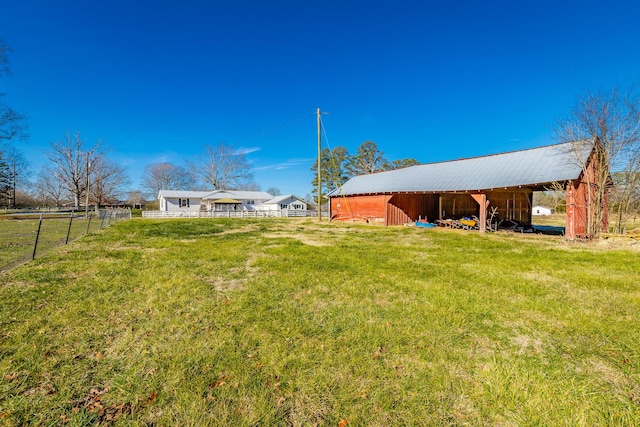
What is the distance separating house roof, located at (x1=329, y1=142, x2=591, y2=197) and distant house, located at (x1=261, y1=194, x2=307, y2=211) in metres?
22.8

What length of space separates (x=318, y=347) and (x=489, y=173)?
16.1m

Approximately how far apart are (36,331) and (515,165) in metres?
18.7

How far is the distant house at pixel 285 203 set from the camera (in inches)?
1756

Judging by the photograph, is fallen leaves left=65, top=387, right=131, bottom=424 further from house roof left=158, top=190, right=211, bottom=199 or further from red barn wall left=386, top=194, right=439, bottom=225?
house roof left=158, top=190, right=211, bottom=199

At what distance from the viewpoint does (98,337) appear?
11.2 ft

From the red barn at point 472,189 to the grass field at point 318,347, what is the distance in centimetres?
756

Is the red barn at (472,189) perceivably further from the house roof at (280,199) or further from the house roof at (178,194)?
the house roof at (178,194)

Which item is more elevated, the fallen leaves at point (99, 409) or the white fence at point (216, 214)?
the white fence at point (216, 214)

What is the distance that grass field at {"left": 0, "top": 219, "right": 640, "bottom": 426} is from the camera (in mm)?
2283

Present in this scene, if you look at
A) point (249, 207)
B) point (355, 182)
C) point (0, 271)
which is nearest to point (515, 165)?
point (355, 182)

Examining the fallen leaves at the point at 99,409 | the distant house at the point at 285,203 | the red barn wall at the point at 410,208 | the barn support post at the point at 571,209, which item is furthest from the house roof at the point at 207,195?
the fallen leaves at the point at 99,409

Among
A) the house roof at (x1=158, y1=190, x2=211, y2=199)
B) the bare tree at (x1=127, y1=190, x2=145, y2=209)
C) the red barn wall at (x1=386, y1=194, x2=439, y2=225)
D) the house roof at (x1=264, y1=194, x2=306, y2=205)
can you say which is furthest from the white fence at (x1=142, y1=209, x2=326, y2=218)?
the bare tree at (x1=127, y1=190, x2=145, y2=209)

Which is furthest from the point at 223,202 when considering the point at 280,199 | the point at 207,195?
the point at 280,199

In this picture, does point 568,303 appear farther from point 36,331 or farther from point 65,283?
point 65,283
